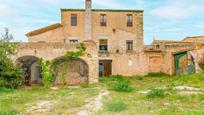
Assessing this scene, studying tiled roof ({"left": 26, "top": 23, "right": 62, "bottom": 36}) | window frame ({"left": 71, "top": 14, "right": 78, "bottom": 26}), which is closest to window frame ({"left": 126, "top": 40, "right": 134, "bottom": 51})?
window frame ({"left": 71, "top": 14, "right": 78, "bottom": 26})

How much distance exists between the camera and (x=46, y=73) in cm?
2236

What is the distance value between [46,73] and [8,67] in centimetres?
288

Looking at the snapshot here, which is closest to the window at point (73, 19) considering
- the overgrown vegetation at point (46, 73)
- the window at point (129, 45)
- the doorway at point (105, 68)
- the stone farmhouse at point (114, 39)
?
the stone farmhouse at point (114, 39)

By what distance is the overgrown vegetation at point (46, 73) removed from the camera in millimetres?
22281

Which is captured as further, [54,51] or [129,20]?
[129,20]

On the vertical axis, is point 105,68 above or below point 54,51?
below

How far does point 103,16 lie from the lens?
35.5 metres

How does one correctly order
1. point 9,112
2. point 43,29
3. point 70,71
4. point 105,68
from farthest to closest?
point 105,68
point 43,29
point 70,71
point 9,112

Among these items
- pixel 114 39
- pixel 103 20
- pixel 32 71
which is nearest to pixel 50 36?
pixel 103 20

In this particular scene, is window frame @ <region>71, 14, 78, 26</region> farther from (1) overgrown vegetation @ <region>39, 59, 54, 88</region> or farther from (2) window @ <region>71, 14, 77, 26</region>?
(1) overgrown vegetation @ <region>39, 59, 54, 88</region>

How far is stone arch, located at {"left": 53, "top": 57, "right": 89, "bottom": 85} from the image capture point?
24.5 m

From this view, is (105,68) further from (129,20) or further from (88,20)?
(129,20)

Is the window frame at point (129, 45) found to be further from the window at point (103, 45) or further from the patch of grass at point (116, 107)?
the patch of grass at point (116, 107)

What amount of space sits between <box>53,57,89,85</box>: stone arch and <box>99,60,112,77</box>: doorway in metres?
9.90
